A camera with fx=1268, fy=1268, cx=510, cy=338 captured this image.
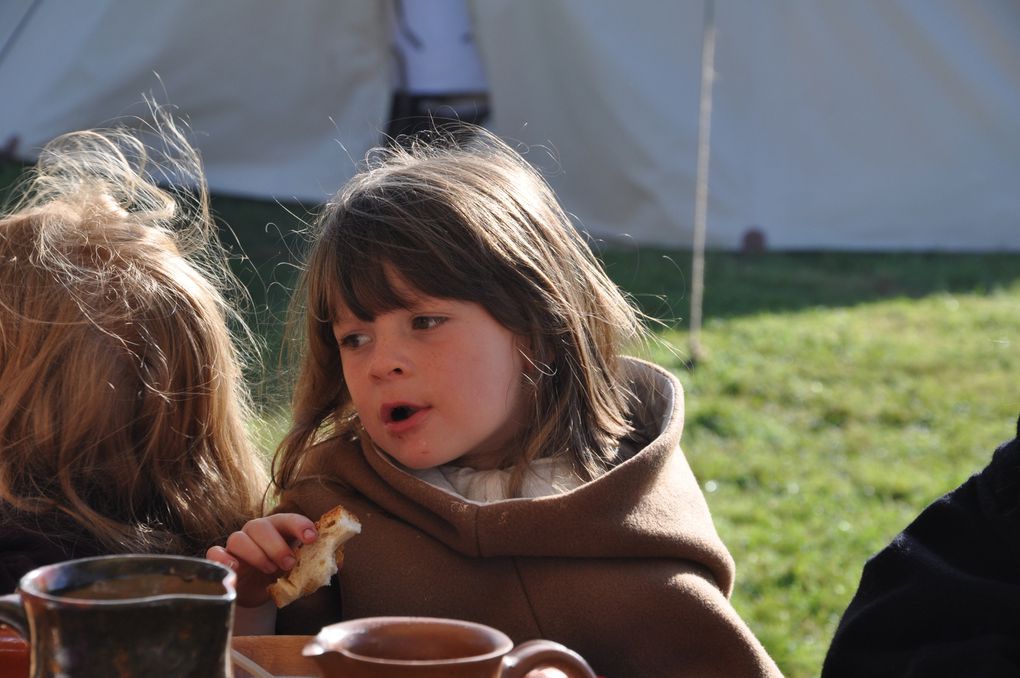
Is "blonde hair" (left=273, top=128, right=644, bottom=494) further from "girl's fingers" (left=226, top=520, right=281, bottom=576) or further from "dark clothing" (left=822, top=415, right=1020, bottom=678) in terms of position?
"dark clothing" (left=822, top=415, right=1020, bottom=678)

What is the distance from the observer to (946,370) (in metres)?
5.66

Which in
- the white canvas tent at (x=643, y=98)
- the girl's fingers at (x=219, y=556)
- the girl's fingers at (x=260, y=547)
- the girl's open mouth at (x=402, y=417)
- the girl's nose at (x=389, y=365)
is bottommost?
the white canvas tent at (x=643, y=98)

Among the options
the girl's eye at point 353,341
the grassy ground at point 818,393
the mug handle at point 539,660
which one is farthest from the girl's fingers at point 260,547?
the grassy ground at point 818,393

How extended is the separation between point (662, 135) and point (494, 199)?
5.71 m

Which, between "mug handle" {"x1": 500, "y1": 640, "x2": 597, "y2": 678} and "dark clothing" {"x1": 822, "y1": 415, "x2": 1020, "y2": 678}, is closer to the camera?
"mug handle" {"x1": 500, "y1": 640, "x2": 597, "y2": 678}

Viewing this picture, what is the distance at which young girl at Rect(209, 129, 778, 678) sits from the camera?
1633 millimetres

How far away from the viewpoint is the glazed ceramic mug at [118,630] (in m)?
0.81

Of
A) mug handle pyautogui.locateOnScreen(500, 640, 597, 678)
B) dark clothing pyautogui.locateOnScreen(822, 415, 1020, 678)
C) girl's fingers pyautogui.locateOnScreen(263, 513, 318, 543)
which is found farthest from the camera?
girl's fingers pyautogui.locateOnScreen(263, 513, 318, 543)

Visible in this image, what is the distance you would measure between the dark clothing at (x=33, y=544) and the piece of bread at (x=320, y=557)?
38 centimetres

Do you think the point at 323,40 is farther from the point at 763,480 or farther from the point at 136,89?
the point at 763,480

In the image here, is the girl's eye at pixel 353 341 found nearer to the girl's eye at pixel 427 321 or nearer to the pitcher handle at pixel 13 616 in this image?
the girl's eye at pixel 427 321

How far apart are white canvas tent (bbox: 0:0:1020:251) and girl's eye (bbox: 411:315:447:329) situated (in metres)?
5.69

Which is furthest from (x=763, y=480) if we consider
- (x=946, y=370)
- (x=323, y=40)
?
(x=323, y=40)

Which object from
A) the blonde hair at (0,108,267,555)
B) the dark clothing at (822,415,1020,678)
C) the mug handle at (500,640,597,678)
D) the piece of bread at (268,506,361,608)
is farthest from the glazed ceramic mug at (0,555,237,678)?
the blonde hair at (0,108,267,555)
